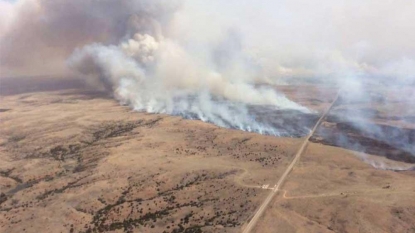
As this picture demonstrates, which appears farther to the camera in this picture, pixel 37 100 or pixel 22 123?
pixel 37 100

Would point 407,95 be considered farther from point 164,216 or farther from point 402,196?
point 164,216

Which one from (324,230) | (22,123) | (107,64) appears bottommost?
(324,230)

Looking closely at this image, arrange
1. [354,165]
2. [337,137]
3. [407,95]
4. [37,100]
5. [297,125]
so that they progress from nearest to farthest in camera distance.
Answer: [354,165]
[337,137]
[297,125]
[407,95]
[37,100]

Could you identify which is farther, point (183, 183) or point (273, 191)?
point (183, 183)

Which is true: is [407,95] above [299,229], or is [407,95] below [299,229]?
above

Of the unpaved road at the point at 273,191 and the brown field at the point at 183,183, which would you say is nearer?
the unpaved road at the point at 273,191

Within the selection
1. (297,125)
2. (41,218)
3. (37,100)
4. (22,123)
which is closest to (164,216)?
(41,218)

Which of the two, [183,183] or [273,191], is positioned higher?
[183,183]

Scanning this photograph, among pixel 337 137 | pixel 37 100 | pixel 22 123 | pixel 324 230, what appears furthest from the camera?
pixel 37 100
